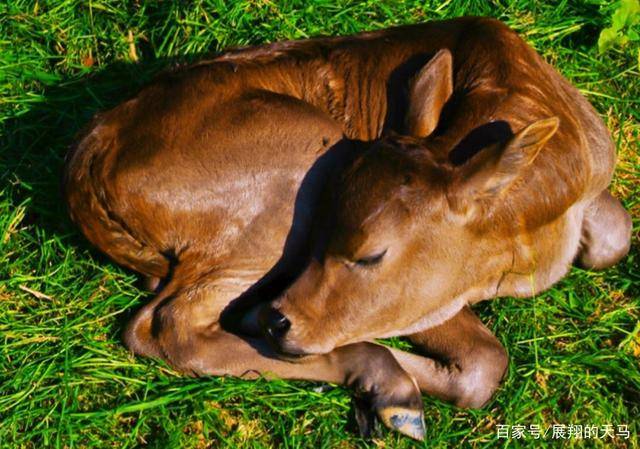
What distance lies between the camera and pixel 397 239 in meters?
5.25

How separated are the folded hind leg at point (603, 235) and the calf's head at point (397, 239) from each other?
3.51ft

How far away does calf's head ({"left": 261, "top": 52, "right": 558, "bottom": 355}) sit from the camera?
5.20 metres

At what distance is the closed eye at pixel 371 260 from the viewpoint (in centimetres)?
529

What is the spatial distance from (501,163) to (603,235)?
4.69ft

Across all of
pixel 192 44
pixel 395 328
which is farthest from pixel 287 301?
pixel 192 44

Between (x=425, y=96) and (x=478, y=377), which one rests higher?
(x=425, y=96)

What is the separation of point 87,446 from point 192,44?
2.81m

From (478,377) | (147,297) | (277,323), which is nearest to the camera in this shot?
(277,323)

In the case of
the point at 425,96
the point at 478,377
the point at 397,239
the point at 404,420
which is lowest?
the point at 404,420

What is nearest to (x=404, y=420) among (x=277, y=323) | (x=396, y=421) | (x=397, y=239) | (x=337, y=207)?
(x=396, y=421)

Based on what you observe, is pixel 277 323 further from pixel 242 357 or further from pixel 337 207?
pixel 337 207

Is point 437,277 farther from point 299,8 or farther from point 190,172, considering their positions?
point 299,8

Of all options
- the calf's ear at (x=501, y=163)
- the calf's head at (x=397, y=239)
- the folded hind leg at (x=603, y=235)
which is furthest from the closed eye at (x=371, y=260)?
the folded hind leg at (x=603, y=235)

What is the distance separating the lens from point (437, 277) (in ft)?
18.0
